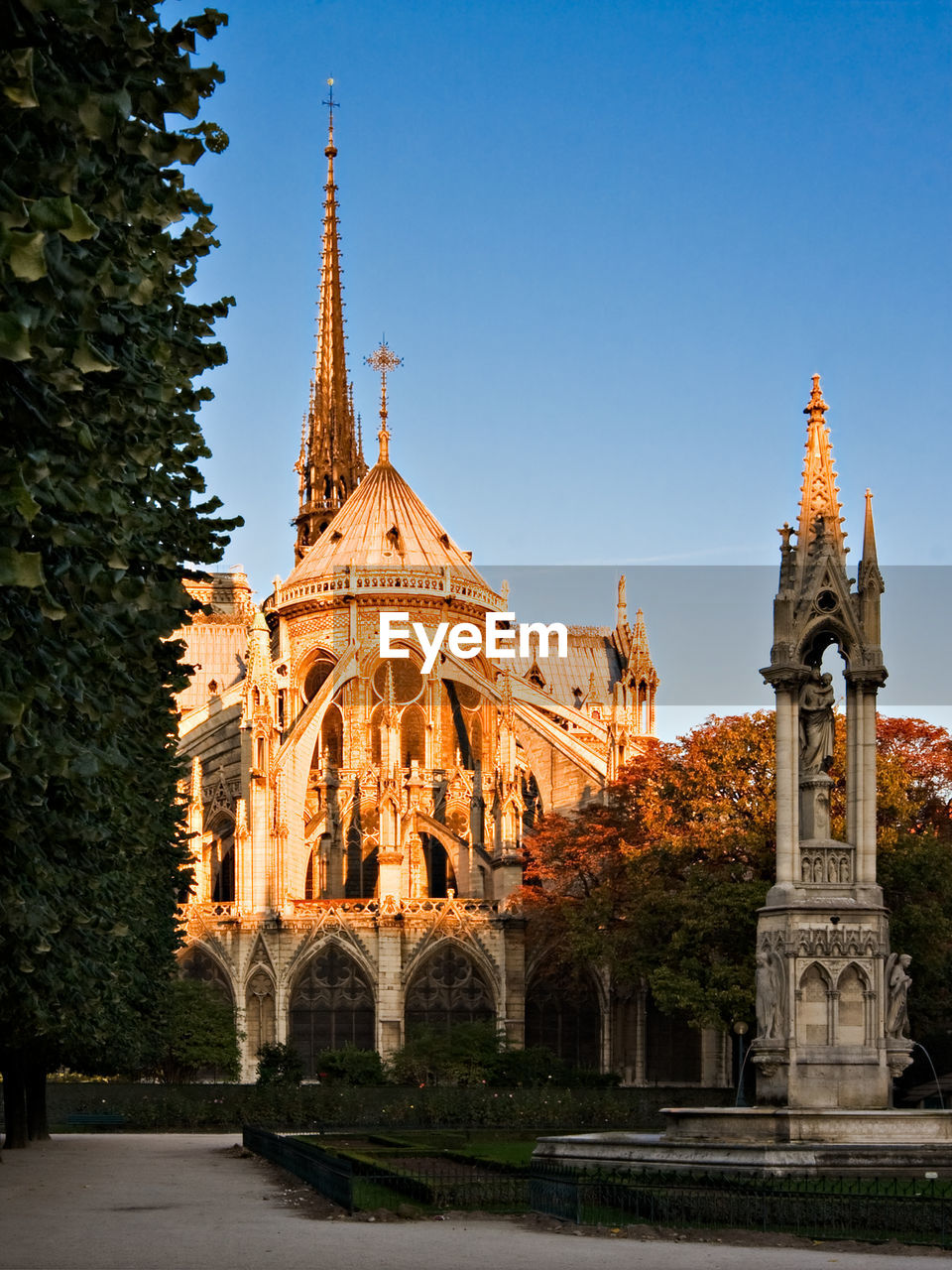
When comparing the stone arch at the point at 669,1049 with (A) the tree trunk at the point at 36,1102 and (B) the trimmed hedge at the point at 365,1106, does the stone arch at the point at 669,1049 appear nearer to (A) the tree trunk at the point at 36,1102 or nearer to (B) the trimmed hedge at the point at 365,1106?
(B) the trimmed hedge at the point at 365,1106

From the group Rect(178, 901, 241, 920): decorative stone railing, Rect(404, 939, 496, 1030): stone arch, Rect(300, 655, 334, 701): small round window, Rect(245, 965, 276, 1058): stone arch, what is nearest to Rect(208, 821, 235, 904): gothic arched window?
Rect(178, 901, 241, 920): decorative stone railing

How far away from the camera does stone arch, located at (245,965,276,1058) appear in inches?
2864

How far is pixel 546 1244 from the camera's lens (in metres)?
21.3

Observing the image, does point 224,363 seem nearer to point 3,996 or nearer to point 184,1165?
point 3,996

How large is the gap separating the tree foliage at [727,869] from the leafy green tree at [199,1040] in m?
12.7

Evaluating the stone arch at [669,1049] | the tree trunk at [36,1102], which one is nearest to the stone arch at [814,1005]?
the tree trunk at [36,1102]

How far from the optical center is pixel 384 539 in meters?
90.8

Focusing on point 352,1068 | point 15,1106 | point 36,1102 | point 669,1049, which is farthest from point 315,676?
point 15,1106

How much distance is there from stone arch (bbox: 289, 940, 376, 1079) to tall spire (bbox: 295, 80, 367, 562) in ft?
152

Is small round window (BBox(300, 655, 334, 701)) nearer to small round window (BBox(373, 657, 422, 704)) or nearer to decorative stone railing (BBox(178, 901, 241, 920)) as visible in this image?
small round window (BBox(373, 657, 422, 704))

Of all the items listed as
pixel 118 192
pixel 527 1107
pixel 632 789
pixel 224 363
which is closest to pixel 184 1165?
pixel 527 1107

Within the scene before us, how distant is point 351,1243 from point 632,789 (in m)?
44.3

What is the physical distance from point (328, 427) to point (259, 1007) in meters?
52.6

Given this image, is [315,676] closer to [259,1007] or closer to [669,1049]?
[259,1007]
